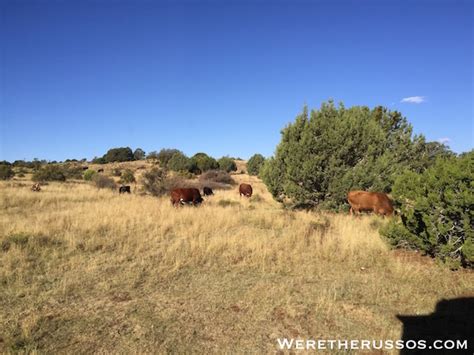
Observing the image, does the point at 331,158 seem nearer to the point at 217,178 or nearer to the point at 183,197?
the point at 183,197

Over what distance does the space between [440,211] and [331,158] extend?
259 inches

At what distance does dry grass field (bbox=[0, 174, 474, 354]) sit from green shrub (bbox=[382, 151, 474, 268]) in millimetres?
375

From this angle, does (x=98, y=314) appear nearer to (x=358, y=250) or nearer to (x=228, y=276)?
(x=228, y=276)

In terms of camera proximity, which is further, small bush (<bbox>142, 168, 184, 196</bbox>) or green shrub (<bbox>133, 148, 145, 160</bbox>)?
green shrub (<bbox>133, 148, 145, 160</bbox>)

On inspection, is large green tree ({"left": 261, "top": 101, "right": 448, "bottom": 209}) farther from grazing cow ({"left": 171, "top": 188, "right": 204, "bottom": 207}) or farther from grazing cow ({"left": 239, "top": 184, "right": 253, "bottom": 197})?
grazing cow ({"left": 239, "top": 184, "right": 253, "bottom": 197})

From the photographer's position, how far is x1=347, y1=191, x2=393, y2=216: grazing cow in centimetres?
1109

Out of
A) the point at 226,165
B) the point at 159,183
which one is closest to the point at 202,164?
the point at 226,165

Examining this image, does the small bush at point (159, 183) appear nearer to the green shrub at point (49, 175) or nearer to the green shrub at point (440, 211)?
the green shrub at point (49, 175)

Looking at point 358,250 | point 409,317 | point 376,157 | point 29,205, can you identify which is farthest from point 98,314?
point 29,205

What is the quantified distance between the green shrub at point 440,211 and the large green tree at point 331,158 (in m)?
5.60

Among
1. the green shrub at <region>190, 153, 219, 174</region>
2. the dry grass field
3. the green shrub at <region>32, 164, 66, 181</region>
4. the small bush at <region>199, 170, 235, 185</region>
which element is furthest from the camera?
the green shrub at <region>190, 153, 219, 174</region>

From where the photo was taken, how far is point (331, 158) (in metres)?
12.7

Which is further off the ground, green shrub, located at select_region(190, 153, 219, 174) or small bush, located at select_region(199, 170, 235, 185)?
green shrub, located at select_region(190, 153, 219, 174)

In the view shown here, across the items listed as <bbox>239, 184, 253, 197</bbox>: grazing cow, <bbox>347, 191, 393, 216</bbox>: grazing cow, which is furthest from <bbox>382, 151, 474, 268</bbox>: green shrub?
<bbox>239, 184, 253, 197</bbox>: grazing cow
